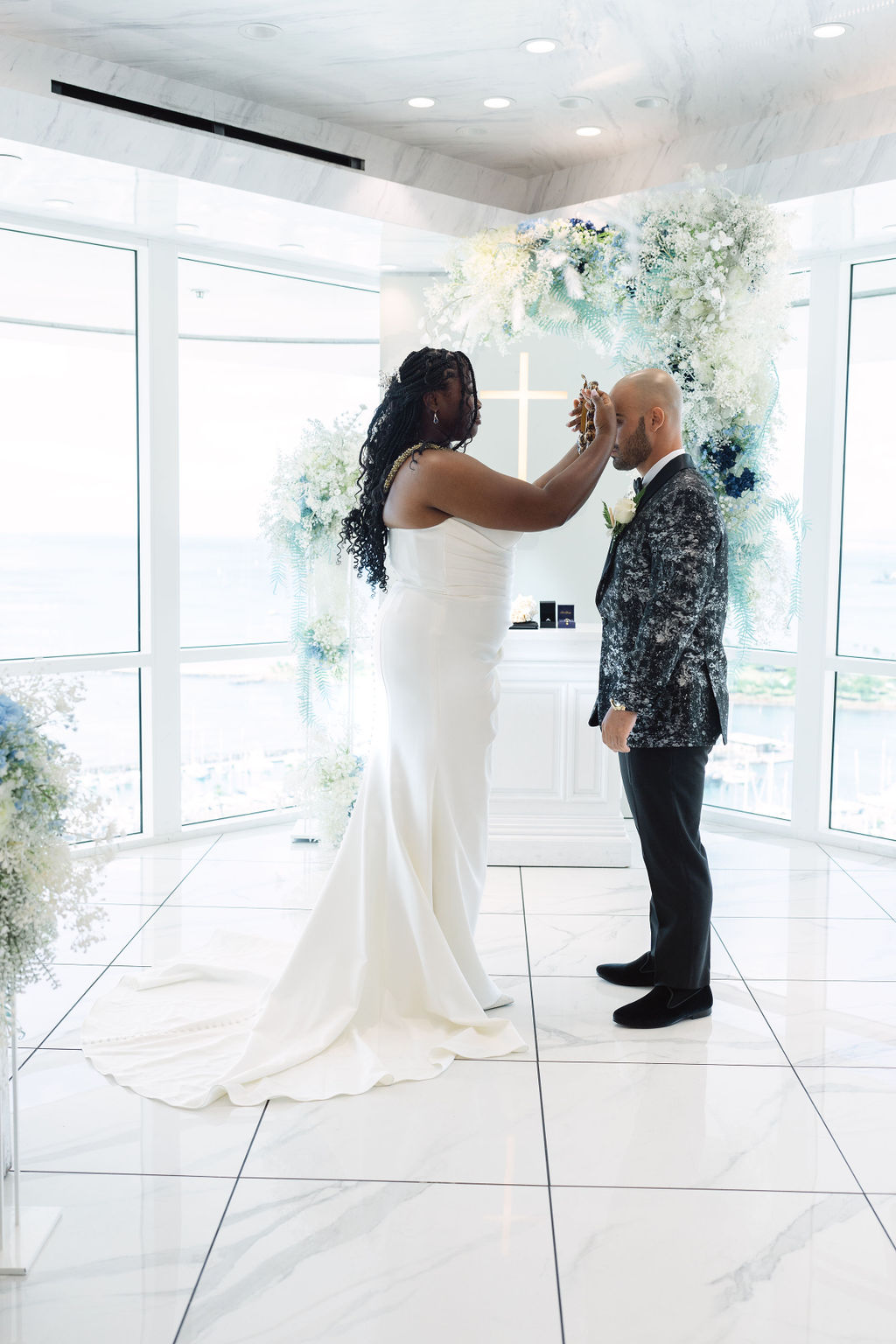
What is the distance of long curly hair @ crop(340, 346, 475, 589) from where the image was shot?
3080 millimetres

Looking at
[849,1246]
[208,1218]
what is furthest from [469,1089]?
[849,1246]

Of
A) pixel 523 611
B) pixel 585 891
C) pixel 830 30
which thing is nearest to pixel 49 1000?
pixel 585 891

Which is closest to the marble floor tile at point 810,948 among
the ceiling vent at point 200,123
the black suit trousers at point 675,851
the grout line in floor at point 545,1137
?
the black suit trousers at point 675,851

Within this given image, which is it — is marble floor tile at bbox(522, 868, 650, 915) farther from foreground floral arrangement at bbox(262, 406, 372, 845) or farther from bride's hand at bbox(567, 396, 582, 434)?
bride's hand at bbox(567, 396, 582, 434)

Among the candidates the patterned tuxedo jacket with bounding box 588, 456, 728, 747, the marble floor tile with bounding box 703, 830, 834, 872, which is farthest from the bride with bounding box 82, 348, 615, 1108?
the marble floor tile with bounding box 703, 830, 834, 872

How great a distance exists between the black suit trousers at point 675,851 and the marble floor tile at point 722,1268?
93cm

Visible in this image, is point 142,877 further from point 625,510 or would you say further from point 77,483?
point 625,510

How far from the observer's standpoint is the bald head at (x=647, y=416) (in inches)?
129

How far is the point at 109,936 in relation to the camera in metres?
4.02

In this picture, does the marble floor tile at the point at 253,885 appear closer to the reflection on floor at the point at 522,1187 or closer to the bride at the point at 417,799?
the reflection on floor at the point at 522,1187

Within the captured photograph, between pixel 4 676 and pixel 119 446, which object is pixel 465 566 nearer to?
pixel 4 676

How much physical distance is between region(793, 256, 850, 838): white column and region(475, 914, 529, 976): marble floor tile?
2.08 m

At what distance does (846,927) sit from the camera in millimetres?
4223

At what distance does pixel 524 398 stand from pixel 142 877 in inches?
108
